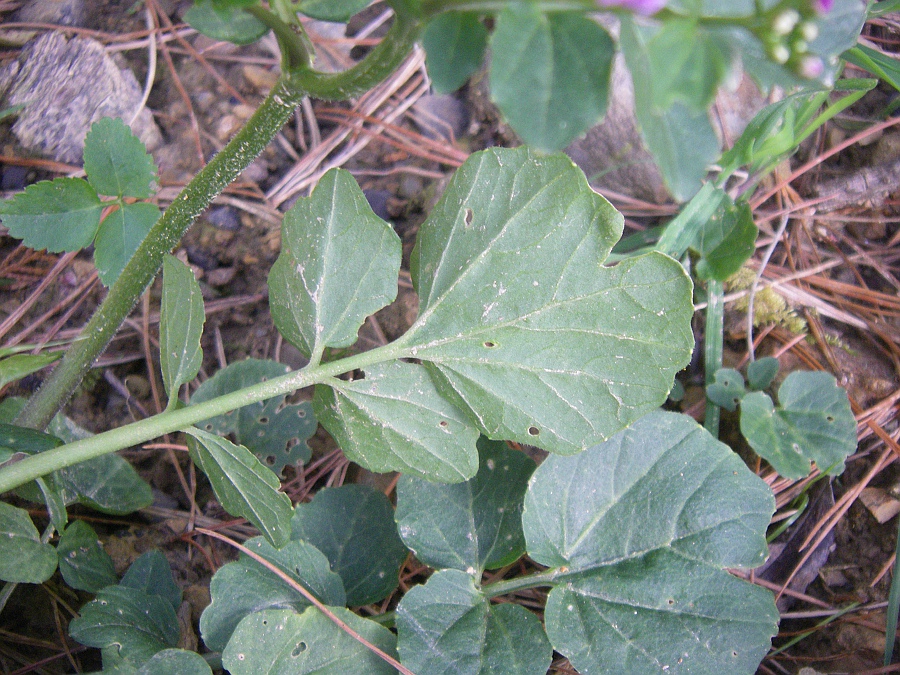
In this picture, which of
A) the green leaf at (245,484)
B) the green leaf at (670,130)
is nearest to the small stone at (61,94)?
the green leaf at (245,484)

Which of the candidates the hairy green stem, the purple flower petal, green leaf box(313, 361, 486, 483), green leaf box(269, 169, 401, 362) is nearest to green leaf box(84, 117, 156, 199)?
green leaf box(269, 169, 401, 362)

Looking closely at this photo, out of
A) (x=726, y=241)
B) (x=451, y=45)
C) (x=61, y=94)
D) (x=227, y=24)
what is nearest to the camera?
(x=451, y=45)

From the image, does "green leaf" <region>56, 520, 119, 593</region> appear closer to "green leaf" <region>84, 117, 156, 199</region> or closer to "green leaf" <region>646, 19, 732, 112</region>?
"green leaf" <region>84, 117, 156, 199</region>

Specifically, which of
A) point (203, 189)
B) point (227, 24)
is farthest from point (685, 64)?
point (203, 189)

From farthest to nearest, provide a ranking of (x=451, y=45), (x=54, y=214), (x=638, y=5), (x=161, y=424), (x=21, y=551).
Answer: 1. (x=54, y=214)
2. (x=21, y=551)
3. (x=161, y=424)
4. (x=451, y=45)
5. (x=638, y=5)

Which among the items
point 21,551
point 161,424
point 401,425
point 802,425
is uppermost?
point 161,424

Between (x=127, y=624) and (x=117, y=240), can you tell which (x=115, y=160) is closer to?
(x=117, y=240)

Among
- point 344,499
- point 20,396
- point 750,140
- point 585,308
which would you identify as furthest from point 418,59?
point 20,396
